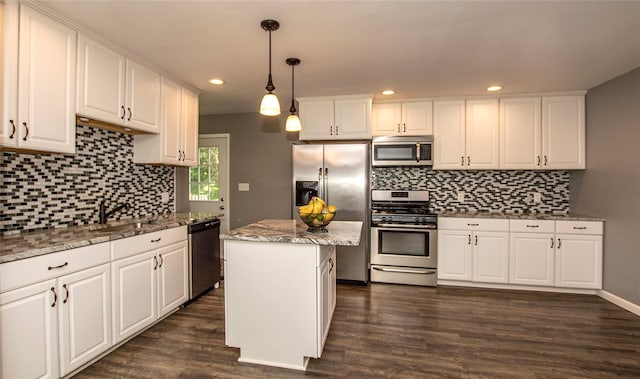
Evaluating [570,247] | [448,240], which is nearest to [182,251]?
[448,240]

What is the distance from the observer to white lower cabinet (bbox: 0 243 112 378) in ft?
5.10

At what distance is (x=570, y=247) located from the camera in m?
3.40

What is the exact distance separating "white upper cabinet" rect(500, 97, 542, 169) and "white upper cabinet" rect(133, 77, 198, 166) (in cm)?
368

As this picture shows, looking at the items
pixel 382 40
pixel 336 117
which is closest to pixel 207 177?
pixel 336 117

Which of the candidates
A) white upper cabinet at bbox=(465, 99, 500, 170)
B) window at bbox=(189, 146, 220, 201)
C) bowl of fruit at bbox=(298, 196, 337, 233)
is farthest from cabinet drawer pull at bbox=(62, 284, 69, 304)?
white upper cabinet at bbox=(465, 99, 500, 170)

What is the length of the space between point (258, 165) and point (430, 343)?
319cm

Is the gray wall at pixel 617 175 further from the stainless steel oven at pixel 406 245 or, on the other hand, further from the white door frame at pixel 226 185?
the white door frame at pixel 226 185

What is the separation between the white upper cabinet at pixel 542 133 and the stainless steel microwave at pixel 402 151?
897 mm

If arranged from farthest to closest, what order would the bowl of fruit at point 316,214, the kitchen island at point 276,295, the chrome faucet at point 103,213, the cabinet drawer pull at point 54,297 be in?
the chrome faucet at point 103,213
the bowl of fruit at point 316,214
the kitchen island at point 276,295
the cabinet drawer pull at point 54,297

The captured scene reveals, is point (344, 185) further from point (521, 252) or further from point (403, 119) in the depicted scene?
point (521, 252)

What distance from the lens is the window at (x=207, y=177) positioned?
468 centimetres

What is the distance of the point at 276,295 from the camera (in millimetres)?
2039

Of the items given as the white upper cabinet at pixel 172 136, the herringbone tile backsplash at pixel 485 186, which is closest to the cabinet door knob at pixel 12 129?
the white upper cabinet at pixel 172 136

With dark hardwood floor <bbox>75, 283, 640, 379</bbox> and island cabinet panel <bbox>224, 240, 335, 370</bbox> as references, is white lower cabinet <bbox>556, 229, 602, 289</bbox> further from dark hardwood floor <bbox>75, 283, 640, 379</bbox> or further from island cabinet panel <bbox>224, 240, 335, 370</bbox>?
island cabinet panel <bbox>224, 240, 335, 370</bbox>
